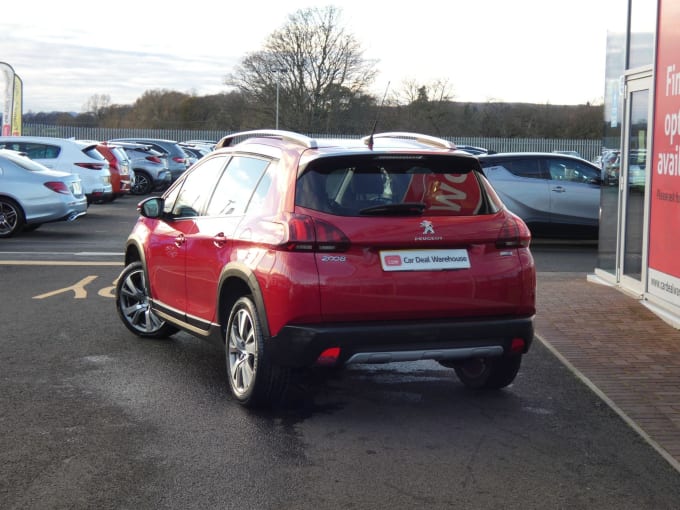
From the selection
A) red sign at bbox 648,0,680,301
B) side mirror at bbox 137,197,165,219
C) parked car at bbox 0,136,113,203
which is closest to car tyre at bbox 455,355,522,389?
side mirror at bbox 137,197,165,219

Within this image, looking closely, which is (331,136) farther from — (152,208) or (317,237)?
(317,237)

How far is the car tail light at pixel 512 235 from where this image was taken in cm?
620

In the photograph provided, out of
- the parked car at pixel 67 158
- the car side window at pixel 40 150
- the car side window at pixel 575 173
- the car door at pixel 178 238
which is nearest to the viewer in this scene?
the car door at pixel 178 238

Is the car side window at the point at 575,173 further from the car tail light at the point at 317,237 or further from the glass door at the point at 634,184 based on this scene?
the car tail light at the point at 317,237

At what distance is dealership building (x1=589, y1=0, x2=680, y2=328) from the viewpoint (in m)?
10.0

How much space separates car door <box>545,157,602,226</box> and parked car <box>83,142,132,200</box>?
505 inches

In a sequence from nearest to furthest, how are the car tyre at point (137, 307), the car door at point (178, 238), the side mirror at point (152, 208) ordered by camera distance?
the car door at point (178, 238) < the side mirror at point (152, 208) < the car tyre at point (137, 307)

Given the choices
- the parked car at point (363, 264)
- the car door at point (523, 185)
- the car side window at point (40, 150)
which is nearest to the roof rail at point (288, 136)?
the parked car at point (363, 264)

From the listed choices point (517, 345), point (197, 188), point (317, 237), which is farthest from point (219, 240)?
point (517, 345)

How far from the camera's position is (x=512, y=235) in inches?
246

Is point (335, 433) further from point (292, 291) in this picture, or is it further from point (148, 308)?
point (148, 308)

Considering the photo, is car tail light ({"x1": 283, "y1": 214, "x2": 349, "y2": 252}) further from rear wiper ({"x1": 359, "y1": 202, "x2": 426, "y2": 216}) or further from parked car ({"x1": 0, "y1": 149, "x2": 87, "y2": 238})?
parked car ({"x1": 0, "y1": 149, "x2": 87, "y2": 238})

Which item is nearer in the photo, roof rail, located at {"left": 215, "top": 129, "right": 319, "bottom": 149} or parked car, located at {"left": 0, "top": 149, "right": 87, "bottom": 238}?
roof rail, located at {"left": 215, "top": 129, "right": 319, "bottom": 149}

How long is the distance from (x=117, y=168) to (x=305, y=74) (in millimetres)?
46929
